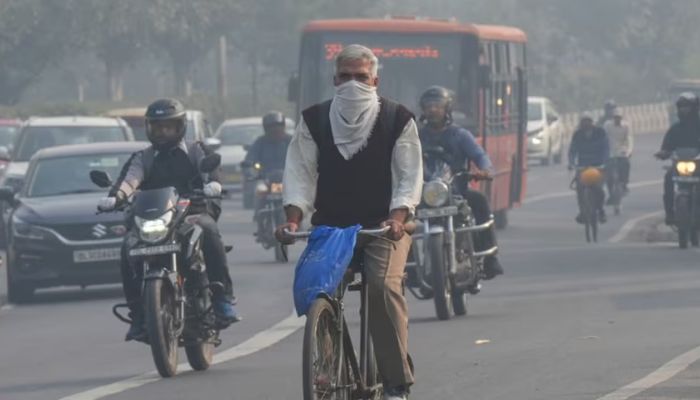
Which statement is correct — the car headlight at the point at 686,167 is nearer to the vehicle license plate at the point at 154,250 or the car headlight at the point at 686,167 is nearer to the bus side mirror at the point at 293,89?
the bus side mirror at the point at 293,89

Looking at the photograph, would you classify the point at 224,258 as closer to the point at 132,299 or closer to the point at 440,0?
the point at 132,299

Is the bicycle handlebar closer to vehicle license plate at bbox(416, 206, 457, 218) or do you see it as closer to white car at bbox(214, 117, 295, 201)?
vehicle license plate at bbox(416, 206, 457, 218)

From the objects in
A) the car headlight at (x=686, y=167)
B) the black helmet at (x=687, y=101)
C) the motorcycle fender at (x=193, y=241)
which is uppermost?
the motorcycle fender at (x=193, y=241)

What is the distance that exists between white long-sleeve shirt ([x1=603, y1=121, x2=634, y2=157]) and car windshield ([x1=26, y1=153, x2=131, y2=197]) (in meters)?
17.5

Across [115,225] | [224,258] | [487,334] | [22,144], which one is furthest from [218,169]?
[22,144]

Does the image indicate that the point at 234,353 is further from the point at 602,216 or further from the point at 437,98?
the point at 602,216

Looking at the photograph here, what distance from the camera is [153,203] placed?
12742 mm

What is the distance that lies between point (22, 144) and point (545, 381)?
752 inches

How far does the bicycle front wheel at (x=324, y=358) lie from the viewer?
802 cm

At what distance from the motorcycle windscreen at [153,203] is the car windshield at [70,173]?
7.75 metres

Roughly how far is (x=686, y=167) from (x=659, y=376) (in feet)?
42.7

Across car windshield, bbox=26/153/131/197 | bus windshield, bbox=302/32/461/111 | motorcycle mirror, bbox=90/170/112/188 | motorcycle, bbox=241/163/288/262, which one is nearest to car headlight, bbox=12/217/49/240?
car windshield, bbox=26/153/131/197

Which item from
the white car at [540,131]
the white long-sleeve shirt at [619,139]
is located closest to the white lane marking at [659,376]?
the white long-sleeve shirt at [619,139]

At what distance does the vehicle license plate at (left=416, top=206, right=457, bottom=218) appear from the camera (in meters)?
15.8
